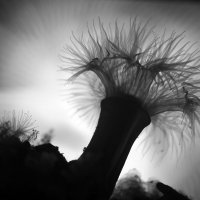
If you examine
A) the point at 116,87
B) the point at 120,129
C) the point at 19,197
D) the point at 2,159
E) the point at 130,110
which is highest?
the point at 116,87

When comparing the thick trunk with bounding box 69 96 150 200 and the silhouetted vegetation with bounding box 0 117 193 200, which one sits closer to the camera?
the silhouetted vegetation with bounding box 0 117 193 200

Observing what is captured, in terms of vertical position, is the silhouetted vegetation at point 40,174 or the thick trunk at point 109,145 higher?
the thick trunk at point 109,145

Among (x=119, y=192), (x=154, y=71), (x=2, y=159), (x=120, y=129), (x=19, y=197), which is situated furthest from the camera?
(x=119, y=192)

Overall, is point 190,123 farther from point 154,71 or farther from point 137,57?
point 137,57

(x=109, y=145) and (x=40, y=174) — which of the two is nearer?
(x=40, y=174)

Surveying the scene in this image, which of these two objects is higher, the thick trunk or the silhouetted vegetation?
the thick trunk

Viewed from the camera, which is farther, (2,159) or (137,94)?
(137,94)

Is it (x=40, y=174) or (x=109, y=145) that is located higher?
(x=109, y=145)

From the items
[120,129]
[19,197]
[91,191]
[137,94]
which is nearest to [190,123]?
[137,94]
